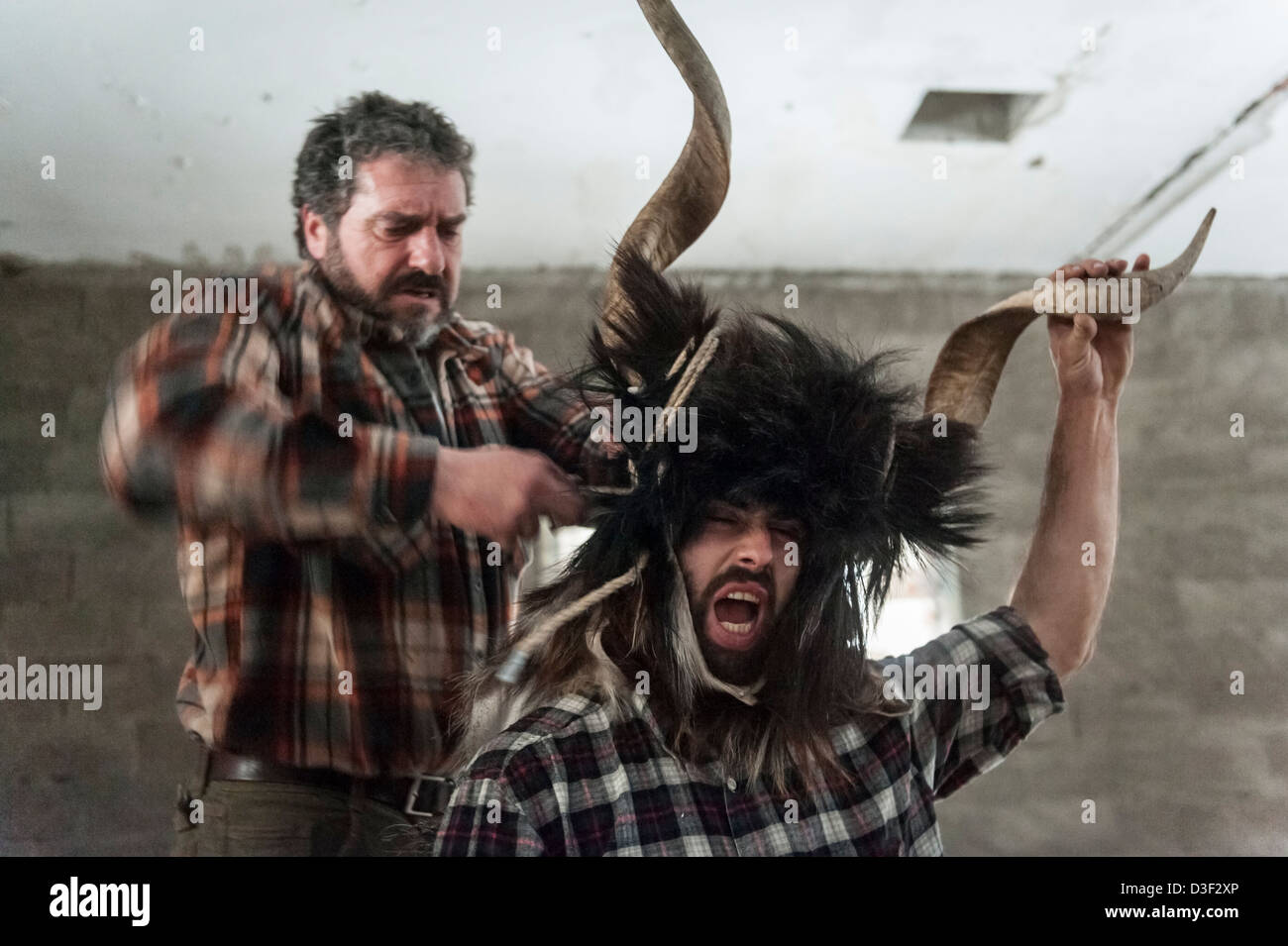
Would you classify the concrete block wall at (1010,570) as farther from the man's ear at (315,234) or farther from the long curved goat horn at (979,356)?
the man's ear at (315,234)

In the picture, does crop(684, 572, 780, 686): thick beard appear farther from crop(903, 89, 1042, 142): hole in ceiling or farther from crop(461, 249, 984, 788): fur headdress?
crop(903, 89, 1042, 142): hole in ceiling

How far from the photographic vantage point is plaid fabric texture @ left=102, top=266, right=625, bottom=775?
3.34ft

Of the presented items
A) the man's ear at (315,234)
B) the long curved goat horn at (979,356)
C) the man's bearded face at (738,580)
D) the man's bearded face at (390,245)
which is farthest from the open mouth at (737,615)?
the man's ear at (315,234)

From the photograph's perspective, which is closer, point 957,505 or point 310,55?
point 957,505

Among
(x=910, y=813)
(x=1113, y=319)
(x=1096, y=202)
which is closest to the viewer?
(x=910, y=813)

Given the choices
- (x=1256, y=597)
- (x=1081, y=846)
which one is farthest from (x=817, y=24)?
(x=1081, y=846)

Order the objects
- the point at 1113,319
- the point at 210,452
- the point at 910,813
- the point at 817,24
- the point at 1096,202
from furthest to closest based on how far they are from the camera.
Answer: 1. the point at 1096,202
2. the point at 817,24
3. the point at 1113,319
4. the point at 910,813
5. the point at 210,452

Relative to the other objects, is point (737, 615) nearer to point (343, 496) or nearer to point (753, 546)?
point (753, 546)

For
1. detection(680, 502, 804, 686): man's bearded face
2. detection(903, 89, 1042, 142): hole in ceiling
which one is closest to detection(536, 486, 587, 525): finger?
detection(680, 502, 804, 686): man's bearded face

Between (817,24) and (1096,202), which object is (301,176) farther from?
(1096,202)

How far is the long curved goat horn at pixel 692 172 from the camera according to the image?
1156mm

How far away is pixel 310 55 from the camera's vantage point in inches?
54.9

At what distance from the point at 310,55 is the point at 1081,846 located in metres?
2.40

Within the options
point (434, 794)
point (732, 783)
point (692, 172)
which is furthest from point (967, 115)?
point (434, 794)
